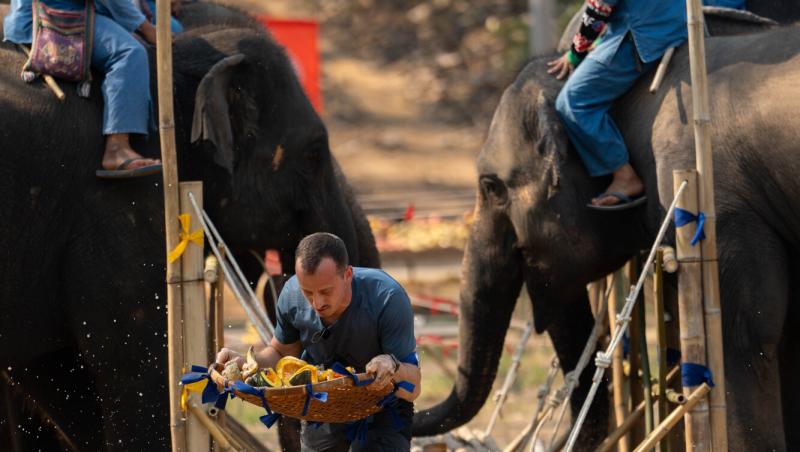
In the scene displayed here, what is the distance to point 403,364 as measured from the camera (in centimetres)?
485

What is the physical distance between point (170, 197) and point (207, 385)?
2.62 feet

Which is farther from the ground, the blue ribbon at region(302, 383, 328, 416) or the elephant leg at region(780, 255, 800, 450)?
the blue ribbon at region(302, 383, 328, 416)

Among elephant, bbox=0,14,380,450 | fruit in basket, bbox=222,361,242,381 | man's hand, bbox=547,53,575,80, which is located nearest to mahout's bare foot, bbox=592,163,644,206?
man's hand, bbox=547,53,575,80

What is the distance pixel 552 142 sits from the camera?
21.6ft

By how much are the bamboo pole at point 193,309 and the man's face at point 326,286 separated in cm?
68

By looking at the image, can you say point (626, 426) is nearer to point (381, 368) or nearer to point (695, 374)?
point (695, 374)

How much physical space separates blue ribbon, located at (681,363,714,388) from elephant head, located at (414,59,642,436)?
4.13 ft

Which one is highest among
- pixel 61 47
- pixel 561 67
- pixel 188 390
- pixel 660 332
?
pixel 61 47

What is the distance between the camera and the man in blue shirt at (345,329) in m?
4.74

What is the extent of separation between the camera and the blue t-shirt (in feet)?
16.2

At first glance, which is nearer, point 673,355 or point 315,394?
point 315,394

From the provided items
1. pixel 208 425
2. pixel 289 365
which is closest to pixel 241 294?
pixel 208 425

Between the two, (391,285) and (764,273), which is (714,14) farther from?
(391,285)

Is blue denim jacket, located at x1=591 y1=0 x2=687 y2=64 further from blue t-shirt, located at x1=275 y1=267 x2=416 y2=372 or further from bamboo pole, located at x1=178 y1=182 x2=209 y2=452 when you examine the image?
bamboo pole, located at x1=178 y1=182 x2=209 y2=452
